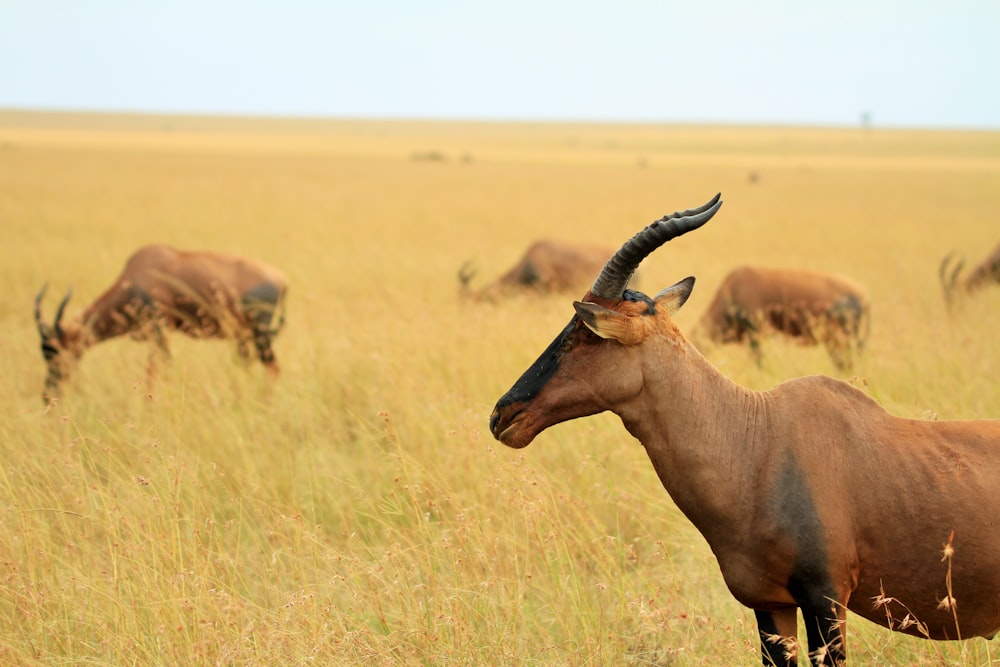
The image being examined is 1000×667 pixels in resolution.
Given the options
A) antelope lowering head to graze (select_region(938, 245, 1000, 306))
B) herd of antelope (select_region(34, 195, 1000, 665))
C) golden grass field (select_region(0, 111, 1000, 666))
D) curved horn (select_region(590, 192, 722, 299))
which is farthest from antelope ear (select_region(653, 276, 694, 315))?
antelope lowering head to graze (select_region(938, 245, 1000, 306))

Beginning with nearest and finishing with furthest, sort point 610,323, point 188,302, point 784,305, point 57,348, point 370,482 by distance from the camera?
point 610,323 → point 370,482 → point 57,348 → point 188,302 → point 784,305

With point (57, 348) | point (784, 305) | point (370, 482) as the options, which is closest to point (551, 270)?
point (784, 305)

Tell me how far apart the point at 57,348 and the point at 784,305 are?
259 inches

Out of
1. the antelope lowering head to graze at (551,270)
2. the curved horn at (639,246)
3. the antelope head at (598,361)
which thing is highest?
the curved horn at (639,246)

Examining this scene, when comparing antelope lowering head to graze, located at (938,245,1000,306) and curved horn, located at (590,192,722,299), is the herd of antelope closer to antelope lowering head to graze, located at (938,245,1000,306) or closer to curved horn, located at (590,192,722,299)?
curved horn, located at (590,192,722,299)

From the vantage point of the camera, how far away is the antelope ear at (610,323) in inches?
121

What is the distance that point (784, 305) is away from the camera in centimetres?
955

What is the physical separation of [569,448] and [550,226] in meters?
18.0

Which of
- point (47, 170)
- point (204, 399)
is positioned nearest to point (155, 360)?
point (204, 399)

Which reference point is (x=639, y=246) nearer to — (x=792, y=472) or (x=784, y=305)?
(x=792, y=472)

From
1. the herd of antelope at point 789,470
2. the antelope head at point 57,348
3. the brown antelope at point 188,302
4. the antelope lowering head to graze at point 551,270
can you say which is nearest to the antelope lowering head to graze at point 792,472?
the herd of antelope at point 789,470

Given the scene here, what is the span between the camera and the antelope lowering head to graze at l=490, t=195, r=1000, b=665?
9.97ft

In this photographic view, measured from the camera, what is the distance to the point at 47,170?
3453 cm

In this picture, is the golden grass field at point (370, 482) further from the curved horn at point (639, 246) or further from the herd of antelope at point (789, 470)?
the curved horn at point (639, 246)
